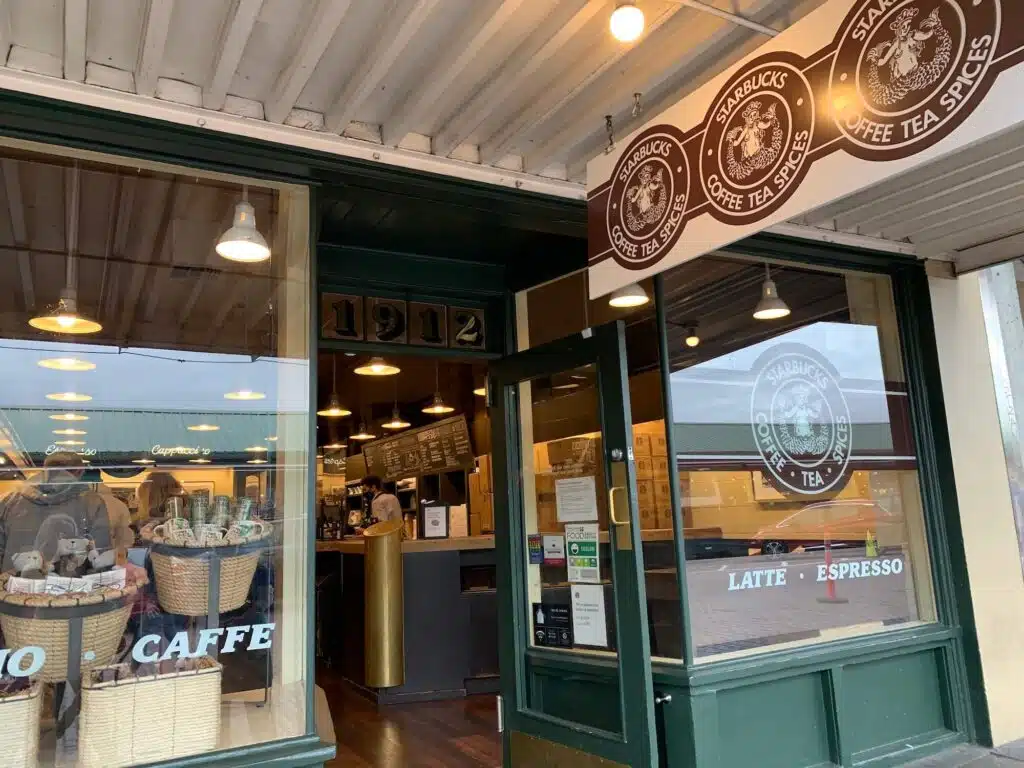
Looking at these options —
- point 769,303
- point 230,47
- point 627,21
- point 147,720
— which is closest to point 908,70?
point 627,21

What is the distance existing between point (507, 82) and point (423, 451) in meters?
7.79

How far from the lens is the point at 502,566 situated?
417 centimetres

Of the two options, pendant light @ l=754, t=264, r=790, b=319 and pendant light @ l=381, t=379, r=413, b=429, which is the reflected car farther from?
pendant light @ l=381, t=379, r=413, b=429

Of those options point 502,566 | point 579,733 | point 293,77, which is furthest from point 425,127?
point 579,733

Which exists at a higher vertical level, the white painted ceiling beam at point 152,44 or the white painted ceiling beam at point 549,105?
the white painted ceiling beam at point 549,105

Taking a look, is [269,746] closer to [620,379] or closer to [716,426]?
[620,379]

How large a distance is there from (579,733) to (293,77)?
2944 mm

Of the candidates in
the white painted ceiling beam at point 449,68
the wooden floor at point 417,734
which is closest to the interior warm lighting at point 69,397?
the white painted ceiling beam at point 449,68

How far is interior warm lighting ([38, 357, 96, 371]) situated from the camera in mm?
2846

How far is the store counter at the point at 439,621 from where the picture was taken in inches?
236

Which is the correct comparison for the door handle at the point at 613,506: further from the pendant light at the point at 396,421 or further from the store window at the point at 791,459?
the pendant light at the point at 396,421

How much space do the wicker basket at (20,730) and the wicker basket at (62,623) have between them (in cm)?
8

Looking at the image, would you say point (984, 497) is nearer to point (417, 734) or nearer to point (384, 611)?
point (417, 734)

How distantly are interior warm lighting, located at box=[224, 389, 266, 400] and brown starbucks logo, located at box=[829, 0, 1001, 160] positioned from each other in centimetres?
217
